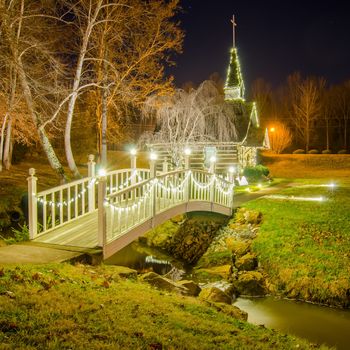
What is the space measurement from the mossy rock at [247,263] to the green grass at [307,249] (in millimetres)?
216

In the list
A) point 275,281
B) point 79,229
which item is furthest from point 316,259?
point 79,229

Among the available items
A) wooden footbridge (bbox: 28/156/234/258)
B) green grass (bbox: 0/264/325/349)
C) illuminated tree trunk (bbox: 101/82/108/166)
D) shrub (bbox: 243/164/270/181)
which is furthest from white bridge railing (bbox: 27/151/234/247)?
shrub (bbox: 243/164/270/181)

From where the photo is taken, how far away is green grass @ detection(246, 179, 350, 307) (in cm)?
987

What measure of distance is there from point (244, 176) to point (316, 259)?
14849 millimetres

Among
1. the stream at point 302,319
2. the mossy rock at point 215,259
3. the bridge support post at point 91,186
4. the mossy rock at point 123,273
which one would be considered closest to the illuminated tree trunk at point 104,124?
the bridge support post at point 91,186

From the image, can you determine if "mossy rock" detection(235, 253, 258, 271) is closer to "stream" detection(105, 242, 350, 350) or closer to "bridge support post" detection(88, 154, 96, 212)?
"stream" detection(105, 242, 350, 350)

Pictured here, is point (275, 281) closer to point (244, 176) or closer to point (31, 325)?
point (31, 325)

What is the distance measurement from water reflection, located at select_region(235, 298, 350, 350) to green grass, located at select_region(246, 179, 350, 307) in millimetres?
437

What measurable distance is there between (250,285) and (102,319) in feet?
19.9

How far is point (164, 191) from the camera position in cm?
1117

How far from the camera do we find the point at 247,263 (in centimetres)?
1132

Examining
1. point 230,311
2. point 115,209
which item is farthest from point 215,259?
point 230,311

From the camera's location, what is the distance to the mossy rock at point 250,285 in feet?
33.5

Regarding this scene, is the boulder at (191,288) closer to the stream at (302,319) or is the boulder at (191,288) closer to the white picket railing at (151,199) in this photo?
the stream at (302,319)
